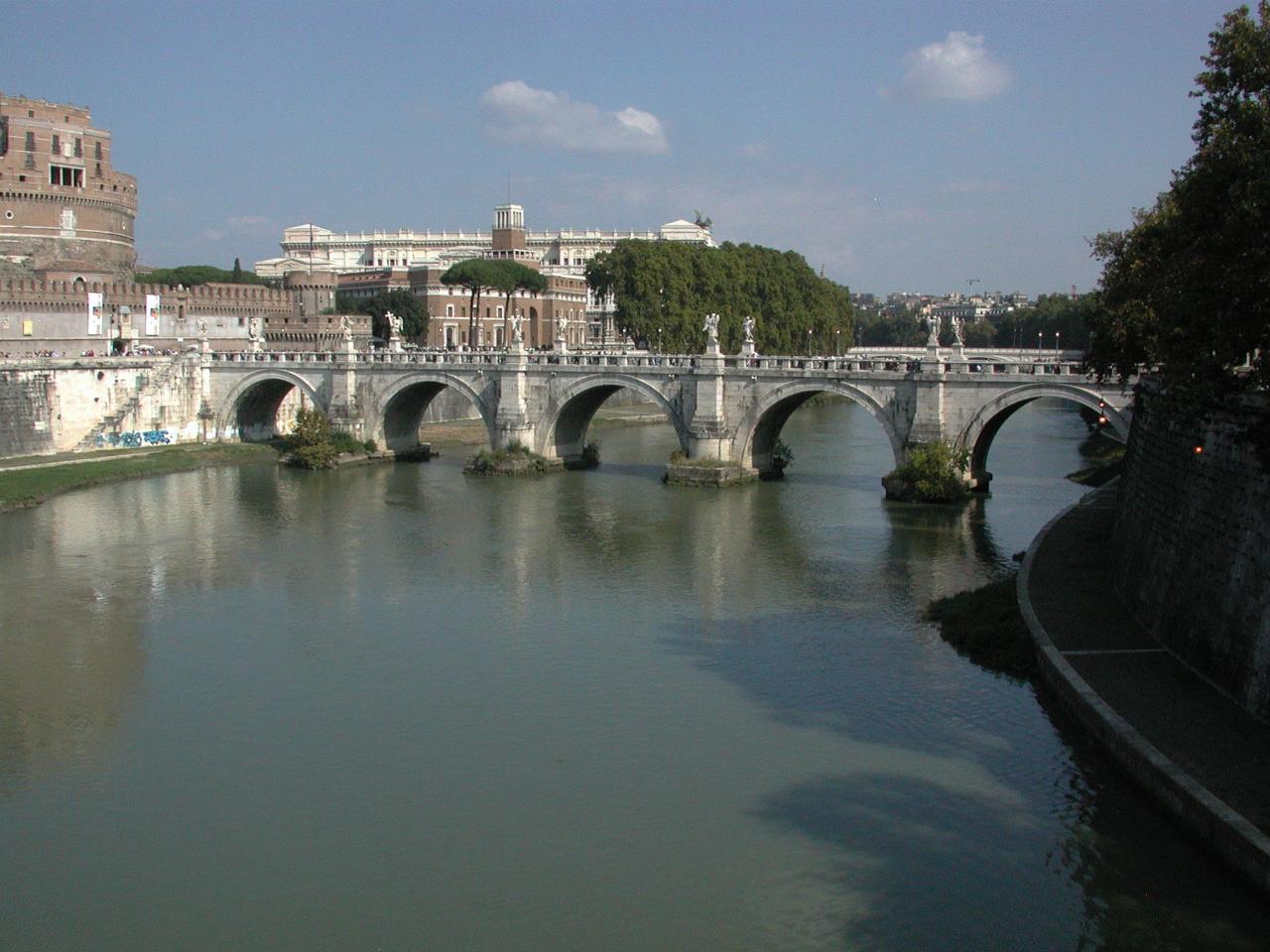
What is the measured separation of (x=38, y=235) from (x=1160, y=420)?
199 feet

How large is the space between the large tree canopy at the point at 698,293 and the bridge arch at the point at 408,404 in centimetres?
1698

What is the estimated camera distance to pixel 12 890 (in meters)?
13.0

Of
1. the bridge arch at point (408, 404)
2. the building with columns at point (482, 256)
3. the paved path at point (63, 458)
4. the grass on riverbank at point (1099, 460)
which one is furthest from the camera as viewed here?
the building with columns at point (482, 256)

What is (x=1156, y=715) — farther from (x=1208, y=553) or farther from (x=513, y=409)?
(x=513, y=409)

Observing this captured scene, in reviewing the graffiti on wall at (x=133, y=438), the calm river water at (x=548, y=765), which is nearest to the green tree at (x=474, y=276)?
the graffiti on wall at (x=133, y=438)

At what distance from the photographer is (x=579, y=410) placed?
4381 centimetres

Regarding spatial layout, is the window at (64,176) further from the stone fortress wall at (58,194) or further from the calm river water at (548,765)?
the calm river water at (548,765)

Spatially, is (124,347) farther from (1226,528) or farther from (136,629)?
(1226,528)

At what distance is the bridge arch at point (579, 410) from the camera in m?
40.4

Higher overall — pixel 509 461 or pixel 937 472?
pixel 937 472

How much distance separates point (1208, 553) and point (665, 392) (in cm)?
2458

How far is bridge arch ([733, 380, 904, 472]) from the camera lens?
3622cm

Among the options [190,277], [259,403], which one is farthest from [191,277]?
[259,403]

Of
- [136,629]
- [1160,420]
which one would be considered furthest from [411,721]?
[1160,420]
